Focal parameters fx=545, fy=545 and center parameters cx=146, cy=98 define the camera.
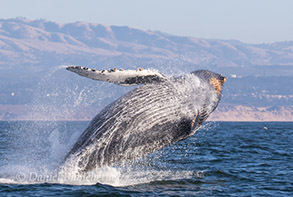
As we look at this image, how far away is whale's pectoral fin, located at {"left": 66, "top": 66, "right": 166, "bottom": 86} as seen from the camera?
978 centimetres

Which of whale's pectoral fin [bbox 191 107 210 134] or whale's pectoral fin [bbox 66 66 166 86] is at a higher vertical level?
whale's pectoral fin [bbox 66 66 166 86]

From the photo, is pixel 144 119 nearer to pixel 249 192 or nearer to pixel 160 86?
pixel 160 86

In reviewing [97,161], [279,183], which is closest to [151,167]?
[279,183]

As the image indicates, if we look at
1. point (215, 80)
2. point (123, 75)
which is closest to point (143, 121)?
point (123, 75)

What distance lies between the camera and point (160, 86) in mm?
10781

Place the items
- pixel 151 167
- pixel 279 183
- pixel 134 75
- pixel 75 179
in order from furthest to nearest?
pixel 151 167 < pixel 279 183 < pixel 75 179 < pixel 134 75

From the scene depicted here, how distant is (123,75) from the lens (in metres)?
10.3

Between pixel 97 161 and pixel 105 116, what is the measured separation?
3.00ft

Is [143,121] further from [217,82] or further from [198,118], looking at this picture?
[217,82]

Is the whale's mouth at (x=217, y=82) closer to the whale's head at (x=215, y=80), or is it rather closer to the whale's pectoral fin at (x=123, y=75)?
the whale's head at (x=215, y=80)

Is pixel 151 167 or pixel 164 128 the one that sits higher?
pixel 164 128

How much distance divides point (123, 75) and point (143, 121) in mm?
992

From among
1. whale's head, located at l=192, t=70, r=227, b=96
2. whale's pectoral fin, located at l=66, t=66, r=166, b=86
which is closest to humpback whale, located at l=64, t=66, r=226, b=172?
whale's pectoral fin, located at l=66, t=66, r=166, b=86

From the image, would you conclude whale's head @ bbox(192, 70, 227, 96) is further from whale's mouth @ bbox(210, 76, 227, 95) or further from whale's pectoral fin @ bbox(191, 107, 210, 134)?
whale's pectoral fin @ bbox(191, 107, 210, 134)
